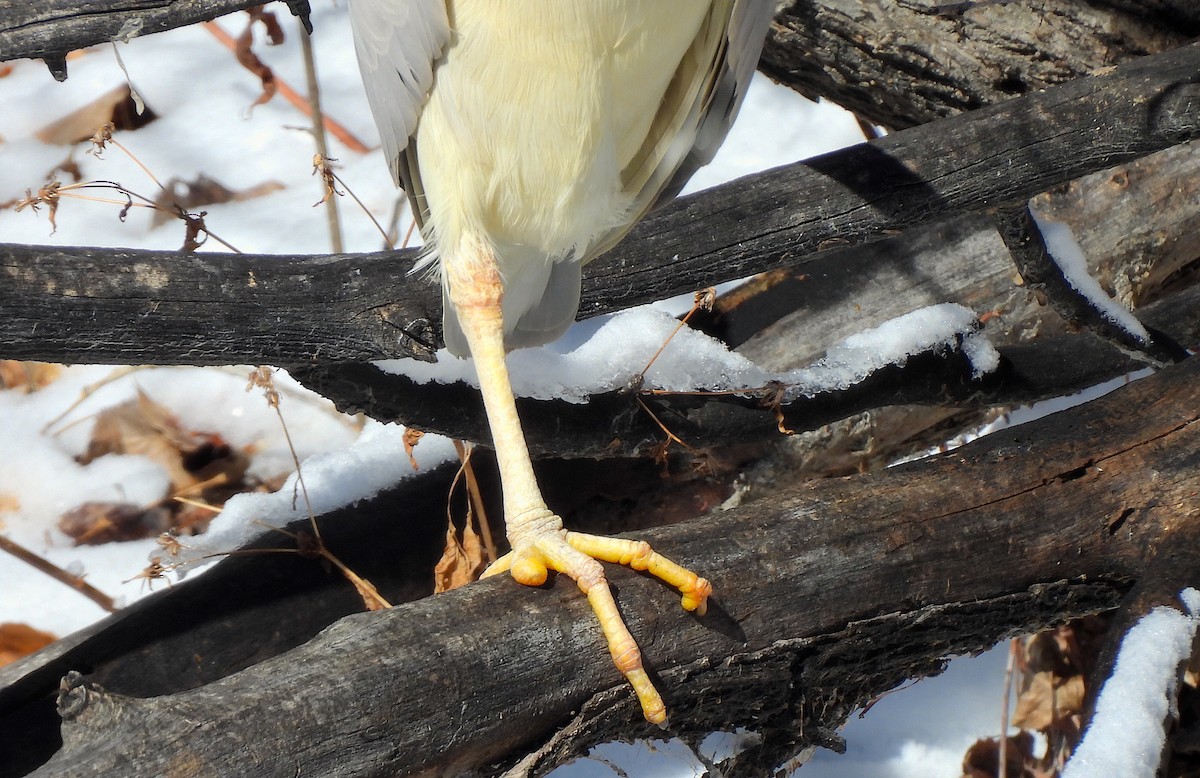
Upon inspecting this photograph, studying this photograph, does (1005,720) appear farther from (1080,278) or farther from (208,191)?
(208,191)

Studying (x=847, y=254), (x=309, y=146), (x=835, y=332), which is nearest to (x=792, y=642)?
(x=835, y=332)

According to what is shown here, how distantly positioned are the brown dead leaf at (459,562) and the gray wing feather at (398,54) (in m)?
0.78

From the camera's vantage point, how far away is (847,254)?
2975 mm

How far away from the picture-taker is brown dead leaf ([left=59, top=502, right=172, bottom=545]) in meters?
3.26

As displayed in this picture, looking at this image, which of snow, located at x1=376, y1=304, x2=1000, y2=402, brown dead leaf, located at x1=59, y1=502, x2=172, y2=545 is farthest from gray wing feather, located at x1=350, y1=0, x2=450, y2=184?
brown dead leaf, located at x1=59, y1=502, x2=172, y2=545

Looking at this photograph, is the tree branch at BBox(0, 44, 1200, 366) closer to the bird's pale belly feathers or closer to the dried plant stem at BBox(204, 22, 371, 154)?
the bird's pale belly feathers

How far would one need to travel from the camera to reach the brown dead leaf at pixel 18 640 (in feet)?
9.71

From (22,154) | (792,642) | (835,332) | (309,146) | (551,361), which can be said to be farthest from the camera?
(309,146)

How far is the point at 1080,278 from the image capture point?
2.45 m

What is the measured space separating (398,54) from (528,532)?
863 mm

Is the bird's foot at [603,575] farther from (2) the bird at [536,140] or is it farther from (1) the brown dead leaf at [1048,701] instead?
(1) the brown dead leaf at [1048,701]

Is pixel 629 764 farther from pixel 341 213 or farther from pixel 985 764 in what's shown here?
pixel 341 213

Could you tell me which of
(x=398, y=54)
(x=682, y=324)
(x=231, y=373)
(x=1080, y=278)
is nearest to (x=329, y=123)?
(x=231, y=373)

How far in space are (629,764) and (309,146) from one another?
2.92 meters
